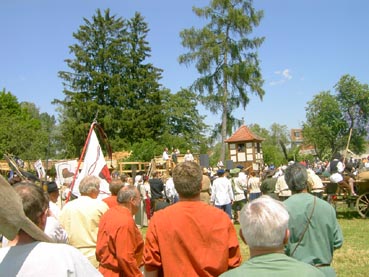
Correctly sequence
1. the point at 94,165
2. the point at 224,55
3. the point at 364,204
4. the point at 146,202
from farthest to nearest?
the point at 224,55 → the point at 146,202 → the point at 364,204 → the point at 94,165

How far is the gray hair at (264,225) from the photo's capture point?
2.37 meters

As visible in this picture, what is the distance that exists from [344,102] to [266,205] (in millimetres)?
76682

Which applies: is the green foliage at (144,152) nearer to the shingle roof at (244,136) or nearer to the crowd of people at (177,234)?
the shingle roof at (244,136)

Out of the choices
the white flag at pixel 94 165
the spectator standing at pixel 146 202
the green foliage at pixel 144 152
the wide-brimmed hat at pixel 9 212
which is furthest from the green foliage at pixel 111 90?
the wide-brimmed hat at pixel 9 212


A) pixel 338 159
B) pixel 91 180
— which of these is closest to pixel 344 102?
pixel 338 159

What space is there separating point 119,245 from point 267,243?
7.38 feet

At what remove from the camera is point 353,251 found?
962cm

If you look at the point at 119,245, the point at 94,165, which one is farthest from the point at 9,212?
the point at 94,165

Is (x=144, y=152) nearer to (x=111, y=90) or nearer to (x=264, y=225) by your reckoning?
(x=111, y=90)

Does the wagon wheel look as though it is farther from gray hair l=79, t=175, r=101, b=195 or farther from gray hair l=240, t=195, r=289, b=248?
gray hair l=240, t=195, r=289, b=248

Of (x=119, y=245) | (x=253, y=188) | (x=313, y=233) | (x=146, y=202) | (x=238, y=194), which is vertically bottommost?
(x=146, y=202)

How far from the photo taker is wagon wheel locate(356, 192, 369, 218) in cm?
1475

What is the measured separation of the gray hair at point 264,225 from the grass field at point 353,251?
603cm

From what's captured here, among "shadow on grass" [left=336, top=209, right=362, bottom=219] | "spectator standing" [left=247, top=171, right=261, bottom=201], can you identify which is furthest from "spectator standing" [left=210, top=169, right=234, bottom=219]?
"shadow on grass" [left=336, top=209, right=362, bottom=219]
